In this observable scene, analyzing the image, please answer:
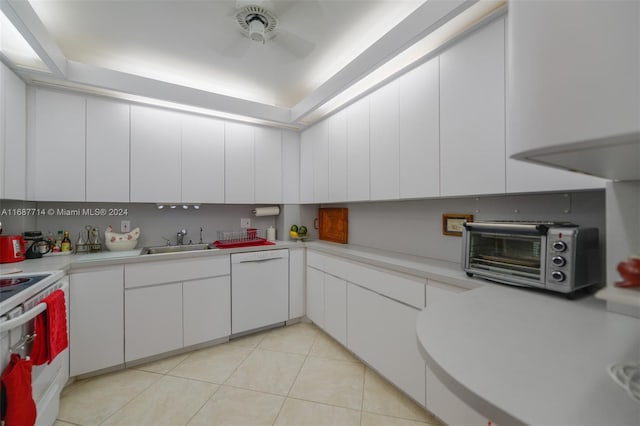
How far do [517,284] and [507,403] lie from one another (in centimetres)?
98

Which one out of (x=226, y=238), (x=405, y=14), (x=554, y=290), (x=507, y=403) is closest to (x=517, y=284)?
(x=554, y=290)

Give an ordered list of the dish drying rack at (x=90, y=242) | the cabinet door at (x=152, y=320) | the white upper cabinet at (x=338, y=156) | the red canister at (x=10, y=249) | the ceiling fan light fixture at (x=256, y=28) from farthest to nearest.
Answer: the white upper cabinet at (x=338, y=156)
the dish drying rack at (x=90, y=242)
the cabinet door at (x=152, y=320)
the red canister at (x=10, y=249)
the ceiling fan light fixture at (x=256, y=28)

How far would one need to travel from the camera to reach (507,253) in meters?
1.36

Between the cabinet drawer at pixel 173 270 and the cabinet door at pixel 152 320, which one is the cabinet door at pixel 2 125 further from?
the cabinet door at pixel 152 320

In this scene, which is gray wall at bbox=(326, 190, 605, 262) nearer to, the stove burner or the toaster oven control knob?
the toaster oven control knob

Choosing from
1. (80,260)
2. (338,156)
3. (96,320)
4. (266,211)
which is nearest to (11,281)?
(80,260)

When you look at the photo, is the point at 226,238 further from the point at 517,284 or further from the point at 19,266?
the point at 517,284

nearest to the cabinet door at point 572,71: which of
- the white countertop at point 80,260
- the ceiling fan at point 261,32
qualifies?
the ceiling fan at point 261,32

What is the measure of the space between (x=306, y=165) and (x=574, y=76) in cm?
281

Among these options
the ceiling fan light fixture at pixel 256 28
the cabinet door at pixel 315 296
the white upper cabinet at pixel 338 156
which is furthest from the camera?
the cabinet door at pixel 315 296

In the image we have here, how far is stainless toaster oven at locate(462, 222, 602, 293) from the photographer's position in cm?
109

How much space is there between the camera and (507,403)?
0.45 meters

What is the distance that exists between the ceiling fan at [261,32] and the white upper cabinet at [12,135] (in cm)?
146

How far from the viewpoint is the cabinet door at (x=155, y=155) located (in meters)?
2.38
